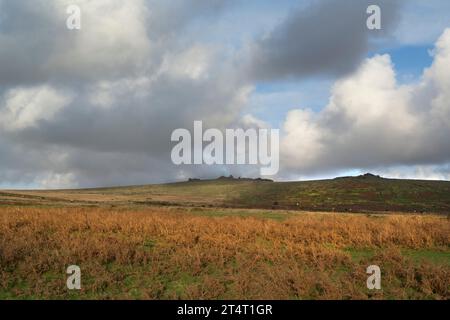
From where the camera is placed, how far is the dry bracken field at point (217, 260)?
12641 mm

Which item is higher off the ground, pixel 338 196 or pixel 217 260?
pixel 338 196

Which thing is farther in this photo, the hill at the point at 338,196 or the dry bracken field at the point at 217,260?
the hill at the point at 338,196

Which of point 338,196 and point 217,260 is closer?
point 217,260

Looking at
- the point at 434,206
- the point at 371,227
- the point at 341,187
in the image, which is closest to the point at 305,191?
the point at 341,187

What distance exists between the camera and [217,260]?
15883mm

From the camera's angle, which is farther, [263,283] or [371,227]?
[371,227]

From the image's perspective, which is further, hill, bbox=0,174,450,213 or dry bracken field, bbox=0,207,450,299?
hill, bbox=0,174,450,213

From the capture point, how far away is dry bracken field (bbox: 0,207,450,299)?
12.6 metres

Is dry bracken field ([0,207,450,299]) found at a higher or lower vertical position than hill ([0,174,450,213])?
lower
